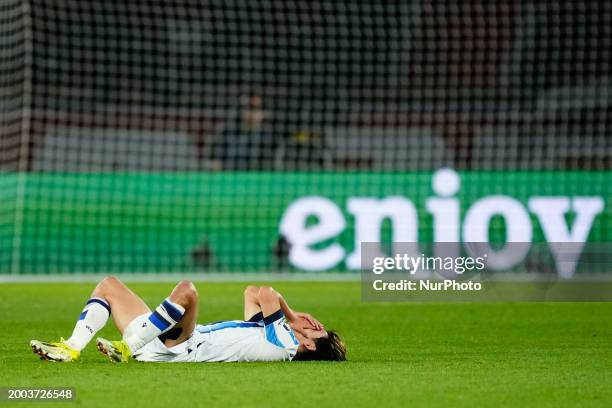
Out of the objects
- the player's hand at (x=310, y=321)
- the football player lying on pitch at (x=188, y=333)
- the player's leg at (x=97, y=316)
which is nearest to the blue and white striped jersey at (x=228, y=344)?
the football player lying on pitch at (x=188, y=333)

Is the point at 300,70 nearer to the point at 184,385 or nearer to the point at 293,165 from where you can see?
the point at 293,165

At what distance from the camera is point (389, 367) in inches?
309

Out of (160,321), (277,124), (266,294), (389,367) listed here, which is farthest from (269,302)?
(277,124)

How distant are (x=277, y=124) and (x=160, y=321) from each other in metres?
11.6

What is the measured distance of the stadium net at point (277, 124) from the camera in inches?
653

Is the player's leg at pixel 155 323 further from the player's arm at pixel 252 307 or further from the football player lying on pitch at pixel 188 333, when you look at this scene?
the player's arm at pixel 252 307

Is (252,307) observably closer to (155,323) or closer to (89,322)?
(155,323)

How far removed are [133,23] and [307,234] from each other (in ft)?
20.4

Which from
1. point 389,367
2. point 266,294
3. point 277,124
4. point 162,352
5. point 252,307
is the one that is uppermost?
point 277,124

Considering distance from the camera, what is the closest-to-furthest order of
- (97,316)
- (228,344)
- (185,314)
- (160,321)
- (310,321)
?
(160,321) < (185,314) < (97,316) < (228,344) < (310,321)

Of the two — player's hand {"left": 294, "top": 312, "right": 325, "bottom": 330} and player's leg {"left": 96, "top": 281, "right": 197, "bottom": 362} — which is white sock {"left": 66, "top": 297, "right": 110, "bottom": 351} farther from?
player's hand {"left": 294, "top": 312, "right": 325, "bottom": 330}

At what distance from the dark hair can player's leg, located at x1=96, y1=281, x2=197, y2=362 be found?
80 cm

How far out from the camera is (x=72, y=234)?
16.7 m

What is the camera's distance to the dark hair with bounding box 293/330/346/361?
8.09m
